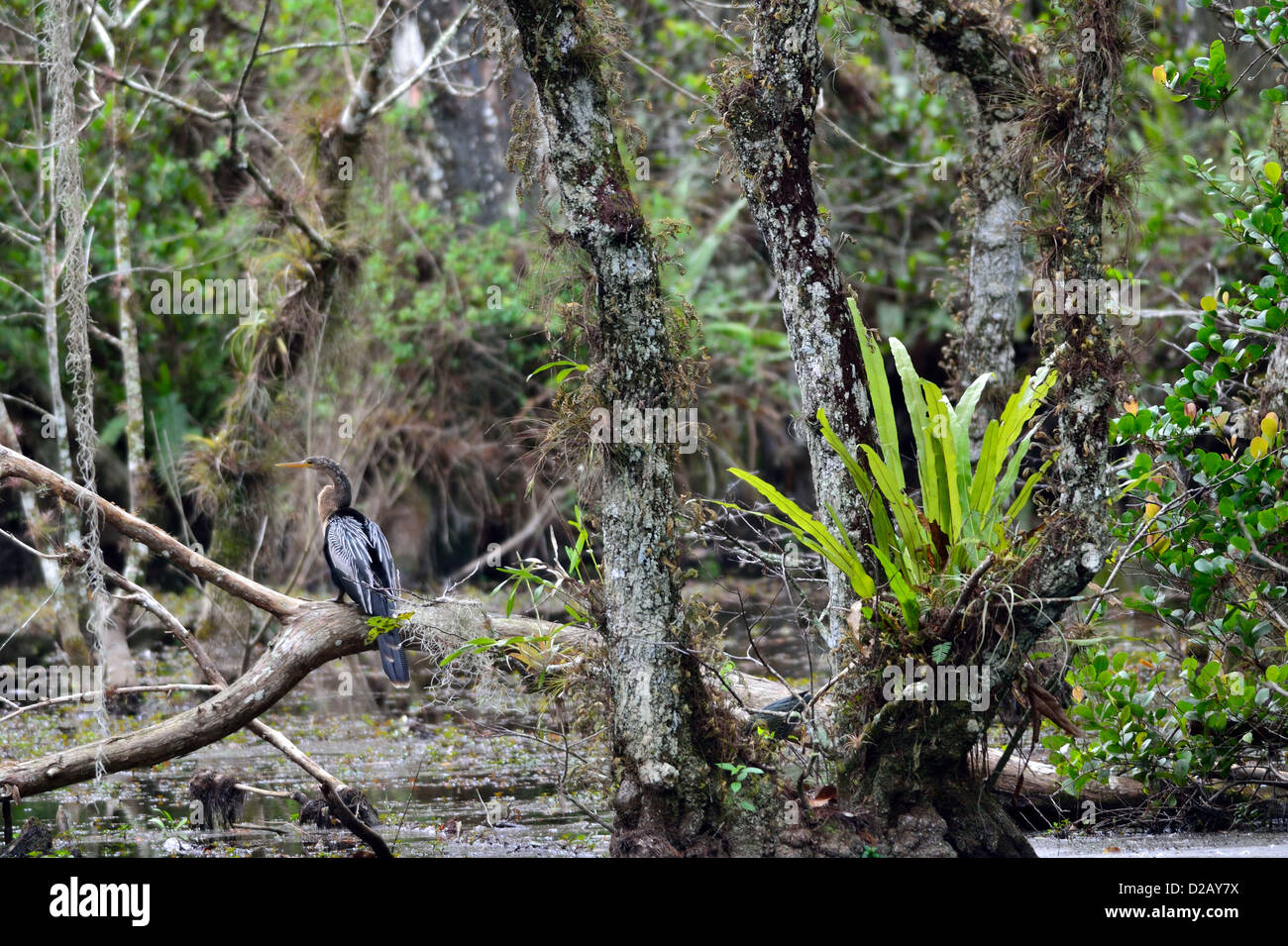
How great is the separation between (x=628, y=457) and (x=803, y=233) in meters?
1.02

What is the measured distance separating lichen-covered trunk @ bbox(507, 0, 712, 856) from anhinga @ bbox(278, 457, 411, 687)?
1.11m

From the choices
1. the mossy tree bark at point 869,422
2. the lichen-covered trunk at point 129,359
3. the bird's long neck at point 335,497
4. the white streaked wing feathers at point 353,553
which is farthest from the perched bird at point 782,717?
the lichen-covered trunk at point 129,359

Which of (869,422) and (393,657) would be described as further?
(393,657)

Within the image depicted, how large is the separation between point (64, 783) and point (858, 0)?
15.8ft

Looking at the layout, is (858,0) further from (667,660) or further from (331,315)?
(331,315)

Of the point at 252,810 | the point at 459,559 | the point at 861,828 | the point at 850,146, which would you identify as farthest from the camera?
the point at 850,146

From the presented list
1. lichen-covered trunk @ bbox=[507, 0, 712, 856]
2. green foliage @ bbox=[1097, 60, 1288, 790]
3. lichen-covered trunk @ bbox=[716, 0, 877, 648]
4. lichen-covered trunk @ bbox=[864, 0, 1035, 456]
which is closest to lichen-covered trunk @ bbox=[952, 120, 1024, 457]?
lichen-covered trunk @ bbox=[864, 0, 1035, 456]

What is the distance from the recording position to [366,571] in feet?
18.6

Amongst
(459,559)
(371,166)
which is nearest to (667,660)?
(371,166)

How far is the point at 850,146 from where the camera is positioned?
13.2 m

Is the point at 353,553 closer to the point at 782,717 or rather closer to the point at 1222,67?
the point at 782,717

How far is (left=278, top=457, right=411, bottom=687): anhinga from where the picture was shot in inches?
217

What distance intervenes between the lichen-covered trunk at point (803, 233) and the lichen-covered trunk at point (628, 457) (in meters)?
0.47

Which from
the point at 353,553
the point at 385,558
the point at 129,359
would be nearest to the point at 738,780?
the point at 385,558
